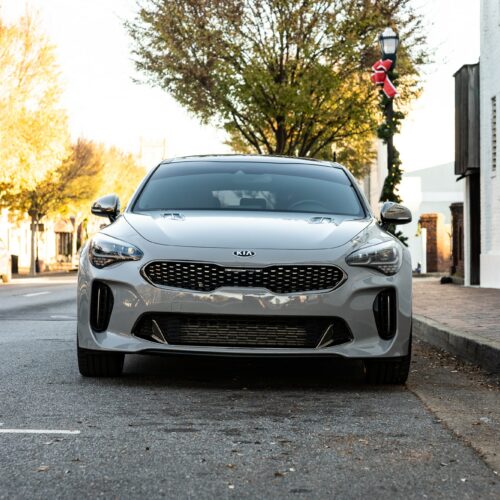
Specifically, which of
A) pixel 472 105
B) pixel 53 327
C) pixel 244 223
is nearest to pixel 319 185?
pixel 244 223

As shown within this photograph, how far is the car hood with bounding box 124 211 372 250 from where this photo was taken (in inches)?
245

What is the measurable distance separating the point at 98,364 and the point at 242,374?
3.44 feet

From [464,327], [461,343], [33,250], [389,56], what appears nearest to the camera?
[461,343]

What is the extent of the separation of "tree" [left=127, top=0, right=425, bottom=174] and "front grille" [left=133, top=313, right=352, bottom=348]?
21.3 metres

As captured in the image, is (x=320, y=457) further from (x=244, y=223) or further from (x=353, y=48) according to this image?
(x=353, y=48)

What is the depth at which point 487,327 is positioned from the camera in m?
9.37

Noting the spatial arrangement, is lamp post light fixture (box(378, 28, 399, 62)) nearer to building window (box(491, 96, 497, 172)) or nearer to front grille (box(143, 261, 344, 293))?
building window (box(491, 96, 497, 172))

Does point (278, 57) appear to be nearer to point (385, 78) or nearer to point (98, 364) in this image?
point (385, 78)

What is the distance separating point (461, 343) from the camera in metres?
8.38

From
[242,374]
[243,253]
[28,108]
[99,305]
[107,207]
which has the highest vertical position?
[28,108]

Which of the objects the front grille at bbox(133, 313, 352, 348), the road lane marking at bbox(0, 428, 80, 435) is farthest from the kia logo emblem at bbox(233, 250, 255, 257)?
the road lane marking at bbox(0, 428, 80, 435)

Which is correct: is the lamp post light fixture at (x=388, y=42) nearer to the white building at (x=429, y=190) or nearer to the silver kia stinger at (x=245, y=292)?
the silver kia stinger at (x=245, y=292)

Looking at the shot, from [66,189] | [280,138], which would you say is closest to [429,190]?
[66,189]

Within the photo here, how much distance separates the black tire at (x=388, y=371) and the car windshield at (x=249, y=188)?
3.90ft
